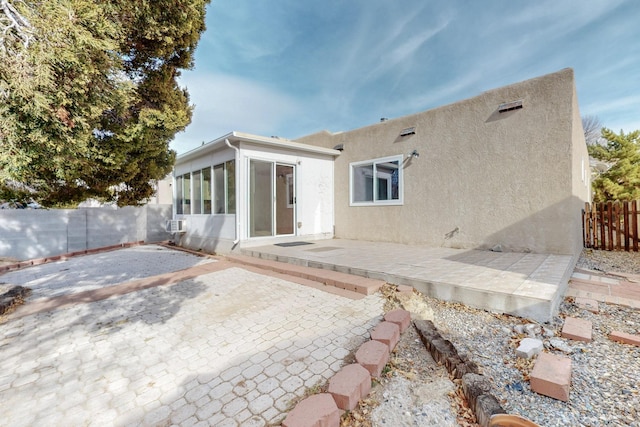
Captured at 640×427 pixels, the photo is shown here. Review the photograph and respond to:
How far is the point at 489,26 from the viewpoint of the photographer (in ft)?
29.5

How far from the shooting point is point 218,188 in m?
8.29

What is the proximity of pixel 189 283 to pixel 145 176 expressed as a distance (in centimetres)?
220

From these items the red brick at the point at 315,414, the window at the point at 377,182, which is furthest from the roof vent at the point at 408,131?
the red brick at the point at 315,414

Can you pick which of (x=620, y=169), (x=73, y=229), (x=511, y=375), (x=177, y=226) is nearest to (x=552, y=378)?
(x=511, y=375)

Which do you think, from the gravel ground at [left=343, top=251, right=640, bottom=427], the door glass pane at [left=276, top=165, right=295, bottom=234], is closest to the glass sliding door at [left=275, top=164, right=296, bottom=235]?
the door glass pane at [left=276, top=165, right=295, bottom=234]

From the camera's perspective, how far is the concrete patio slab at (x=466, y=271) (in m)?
3.24

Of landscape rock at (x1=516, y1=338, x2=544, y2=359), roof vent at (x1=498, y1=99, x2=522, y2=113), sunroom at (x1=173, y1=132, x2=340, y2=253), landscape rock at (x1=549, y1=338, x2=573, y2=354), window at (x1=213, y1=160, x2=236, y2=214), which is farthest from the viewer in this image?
window at (x1=213, y1=160, x2=236, y2=214)

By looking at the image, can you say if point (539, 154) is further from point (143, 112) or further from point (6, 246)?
point (6, 246)

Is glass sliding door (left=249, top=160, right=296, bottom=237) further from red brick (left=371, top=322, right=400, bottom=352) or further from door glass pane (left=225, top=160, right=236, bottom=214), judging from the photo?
red brick (left=371, top=322, right=400, bottom=352)

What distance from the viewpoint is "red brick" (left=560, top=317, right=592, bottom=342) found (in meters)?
2.71

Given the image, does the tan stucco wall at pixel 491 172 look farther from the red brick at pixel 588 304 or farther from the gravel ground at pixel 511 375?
the gravel ground at pixel 511 375

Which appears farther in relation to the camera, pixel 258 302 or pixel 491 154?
pixel 491 154

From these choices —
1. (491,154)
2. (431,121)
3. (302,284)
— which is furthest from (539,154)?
(302,284)

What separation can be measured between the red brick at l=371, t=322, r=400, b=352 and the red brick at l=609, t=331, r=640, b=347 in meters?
2.18
